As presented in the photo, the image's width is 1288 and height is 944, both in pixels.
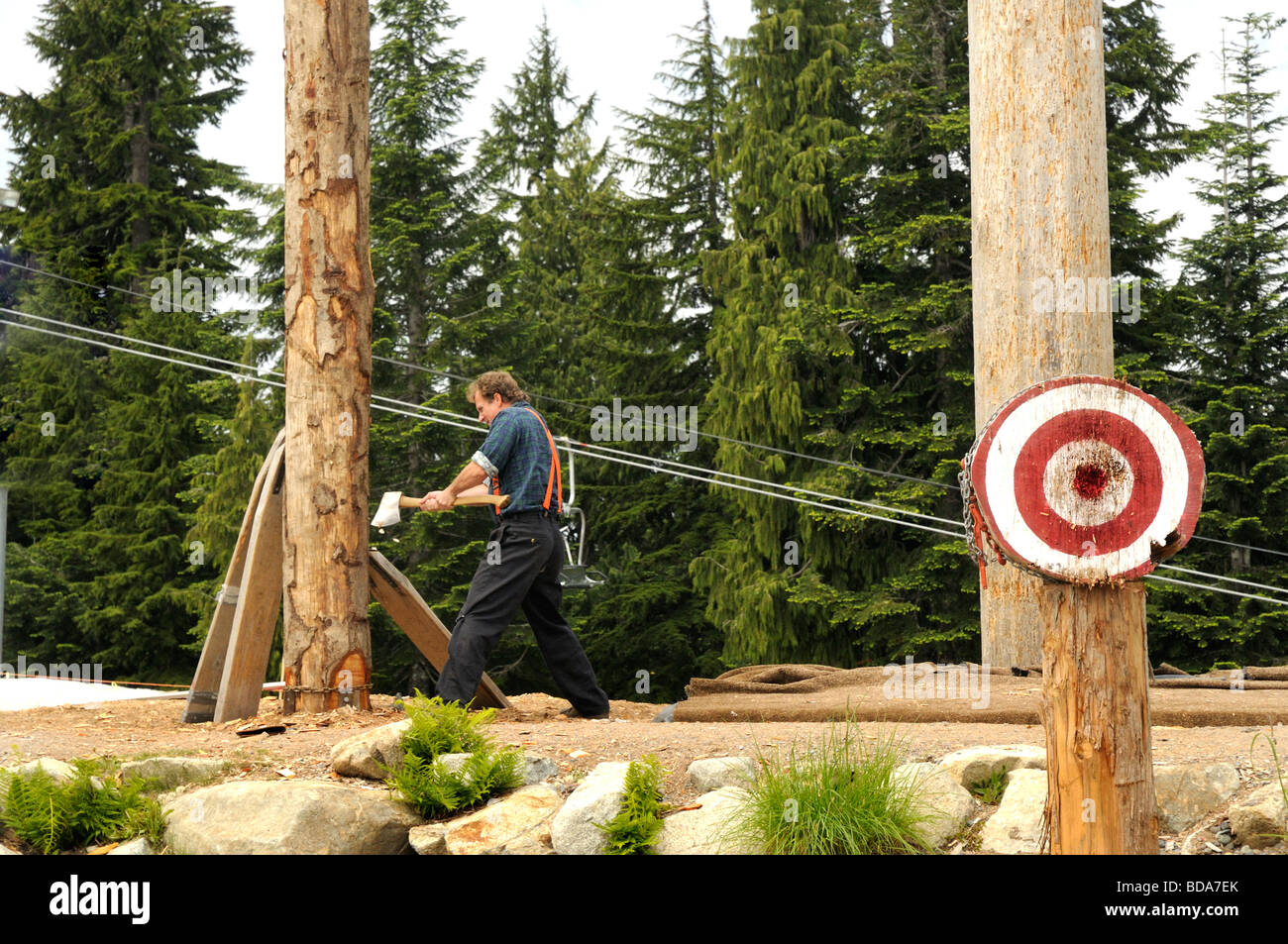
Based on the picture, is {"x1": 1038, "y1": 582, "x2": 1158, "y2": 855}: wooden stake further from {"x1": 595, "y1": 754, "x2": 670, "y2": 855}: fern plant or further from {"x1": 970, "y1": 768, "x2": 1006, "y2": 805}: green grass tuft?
{"x1": 595, "y1": 754, "x2": 670, "y2": 855}: fern plant

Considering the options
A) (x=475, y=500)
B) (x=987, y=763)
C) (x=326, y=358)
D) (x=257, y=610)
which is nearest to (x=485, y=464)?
(x=475, y=500)

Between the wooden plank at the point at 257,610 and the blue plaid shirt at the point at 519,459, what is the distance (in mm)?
1121

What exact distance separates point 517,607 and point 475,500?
0.62m

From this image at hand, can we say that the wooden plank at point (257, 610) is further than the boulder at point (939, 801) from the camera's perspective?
Yes

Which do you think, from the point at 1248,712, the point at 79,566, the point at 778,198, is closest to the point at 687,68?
the point at 778,198

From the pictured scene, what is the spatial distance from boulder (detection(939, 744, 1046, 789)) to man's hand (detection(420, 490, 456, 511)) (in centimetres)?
276

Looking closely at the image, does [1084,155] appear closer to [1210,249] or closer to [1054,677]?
[1054,677]

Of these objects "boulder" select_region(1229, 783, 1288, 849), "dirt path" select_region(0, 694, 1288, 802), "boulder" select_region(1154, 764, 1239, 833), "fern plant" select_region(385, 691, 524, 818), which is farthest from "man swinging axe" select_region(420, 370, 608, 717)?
"boulder" select_region(1229, 783, 1288, 849)

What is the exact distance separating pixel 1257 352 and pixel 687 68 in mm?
11032

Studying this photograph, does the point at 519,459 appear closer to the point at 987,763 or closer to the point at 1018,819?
the point at 987,763

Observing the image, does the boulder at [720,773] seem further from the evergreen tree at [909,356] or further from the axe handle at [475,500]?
the evergreen tree at [909,356]

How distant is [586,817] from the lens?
4.26 m

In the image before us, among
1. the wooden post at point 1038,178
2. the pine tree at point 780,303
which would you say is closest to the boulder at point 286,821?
the wooden post at point 1038,178

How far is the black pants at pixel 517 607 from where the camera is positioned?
20.6ft
